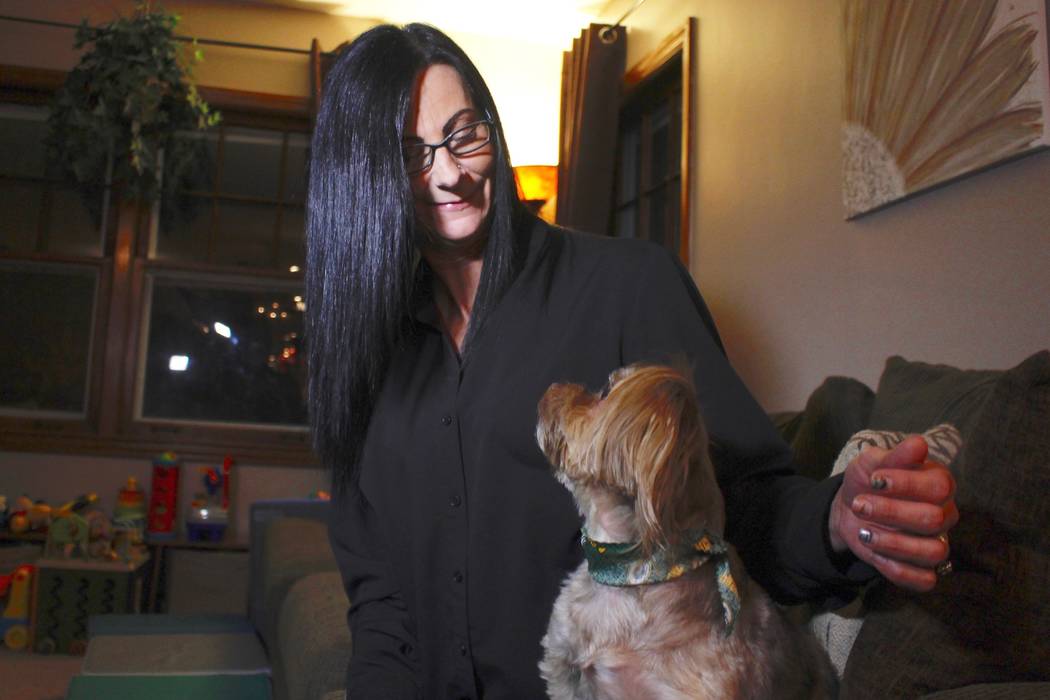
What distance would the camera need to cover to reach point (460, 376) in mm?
1563

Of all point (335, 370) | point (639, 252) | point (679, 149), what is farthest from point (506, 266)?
point (679, 149)

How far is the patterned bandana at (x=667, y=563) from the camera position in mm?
1236

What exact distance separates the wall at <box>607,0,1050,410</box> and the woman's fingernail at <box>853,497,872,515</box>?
1251 mm

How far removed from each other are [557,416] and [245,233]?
17.1 feet

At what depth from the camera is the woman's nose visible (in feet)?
5.35

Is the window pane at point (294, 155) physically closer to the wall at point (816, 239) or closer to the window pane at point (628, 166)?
the window pane at point (628, 166)

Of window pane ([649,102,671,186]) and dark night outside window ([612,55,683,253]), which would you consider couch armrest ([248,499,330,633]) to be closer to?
dark night outside window ([612,55,683,253])

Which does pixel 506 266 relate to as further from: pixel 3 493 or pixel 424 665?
pixel 3 493

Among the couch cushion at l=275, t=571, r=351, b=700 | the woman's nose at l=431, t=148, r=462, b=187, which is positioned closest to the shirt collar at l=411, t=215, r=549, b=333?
the woman's nose at l=431, t=148, r=462, b=187

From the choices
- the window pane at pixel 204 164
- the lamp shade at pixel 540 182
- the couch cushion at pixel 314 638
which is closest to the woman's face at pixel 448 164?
the couch cushion at pixel 314 638

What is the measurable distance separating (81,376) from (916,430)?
5.37m

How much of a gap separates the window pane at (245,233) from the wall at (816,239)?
2.71 metres

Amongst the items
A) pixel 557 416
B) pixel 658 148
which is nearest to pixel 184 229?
pixel 658 148

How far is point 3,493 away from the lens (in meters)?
5.69
